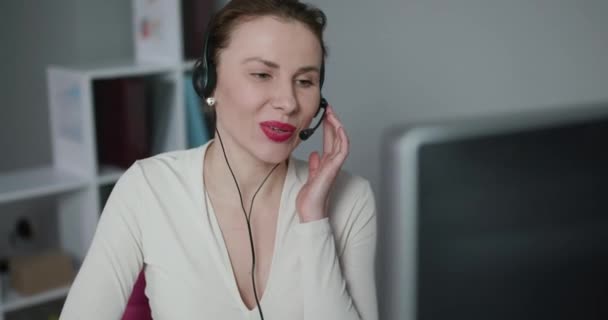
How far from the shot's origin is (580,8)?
1660 millimetres

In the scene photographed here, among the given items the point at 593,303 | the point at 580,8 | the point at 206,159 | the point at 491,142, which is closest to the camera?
the point at 491,142

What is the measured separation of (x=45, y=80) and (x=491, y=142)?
8.99ft

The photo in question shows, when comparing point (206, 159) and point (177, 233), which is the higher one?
point (206, 159)

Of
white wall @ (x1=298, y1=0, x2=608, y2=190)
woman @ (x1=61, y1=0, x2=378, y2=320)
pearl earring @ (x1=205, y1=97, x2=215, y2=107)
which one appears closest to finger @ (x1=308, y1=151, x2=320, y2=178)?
woman @ (x1=61, y1=0, x2=378, y2=320)

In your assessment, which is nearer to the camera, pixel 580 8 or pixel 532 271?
pixel 532 271

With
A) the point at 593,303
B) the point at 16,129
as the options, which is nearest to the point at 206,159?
the point at 593,303

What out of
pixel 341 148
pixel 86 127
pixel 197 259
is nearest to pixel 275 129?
pixel 341 148

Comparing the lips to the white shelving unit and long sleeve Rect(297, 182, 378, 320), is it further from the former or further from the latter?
the white shelving unit

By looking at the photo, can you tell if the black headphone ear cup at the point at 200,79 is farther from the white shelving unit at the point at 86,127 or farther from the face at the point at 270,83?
the white shelving unit at the point at 86,127

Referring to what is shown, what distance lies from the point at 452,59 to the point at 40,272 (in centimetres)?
157

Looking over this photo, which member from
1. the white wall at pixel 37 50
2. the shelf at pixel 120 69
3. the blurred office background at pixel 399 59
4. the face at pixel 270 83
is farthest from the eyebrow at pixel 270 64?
the white wall at pixel 37 50

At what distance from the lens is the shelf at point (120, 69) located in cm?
238

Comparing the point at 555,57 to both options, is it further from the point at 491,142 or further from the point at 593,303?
the point at 491,142

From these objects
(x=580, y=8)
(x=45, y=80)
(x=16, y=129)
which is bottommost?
(x=16, y=129)
